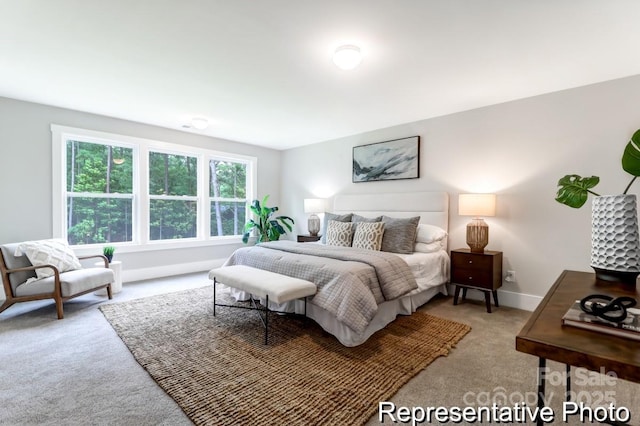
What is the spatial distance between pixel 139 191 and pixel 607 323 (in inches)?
207

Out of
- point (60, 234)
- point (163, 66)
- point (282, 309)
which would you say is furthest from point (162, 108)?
point (282, 309)

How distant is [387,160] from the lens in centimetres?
462

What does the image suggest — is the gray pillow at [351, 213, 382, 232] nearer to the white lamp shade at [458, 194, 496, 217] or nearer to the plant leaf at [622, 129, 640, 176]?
the white lamp shade at [458, 194, 496, 217]

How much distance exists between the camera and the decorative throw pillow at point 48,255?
3180 mm

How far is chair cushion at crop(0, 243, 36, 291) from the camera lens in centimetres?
304

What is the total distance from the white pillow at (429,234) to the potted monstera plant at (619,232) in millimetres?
2206

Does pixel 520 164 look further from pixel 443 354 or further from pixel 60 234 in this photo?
pixel 60 234

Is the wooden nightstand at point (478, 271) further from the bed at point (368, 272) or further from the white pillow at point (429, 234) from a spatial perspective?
the white pillow at point (429, 234)

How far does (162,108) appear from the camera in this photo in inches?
154

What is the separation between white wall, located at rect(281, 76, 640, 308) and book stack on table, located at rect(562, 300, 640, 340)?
2.67m

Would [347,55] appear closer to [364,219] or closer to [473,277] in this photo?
[364,219]

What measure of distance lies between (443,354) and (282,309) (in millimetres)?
1584

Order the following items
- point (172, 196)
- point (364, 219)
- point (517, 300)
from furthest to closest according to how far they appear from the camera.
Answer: point (172, 196), point (364, 219), point (517, 300)

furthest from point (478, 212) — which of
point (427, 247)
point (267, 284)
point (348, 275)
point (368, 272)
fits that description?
point (267, 284)
